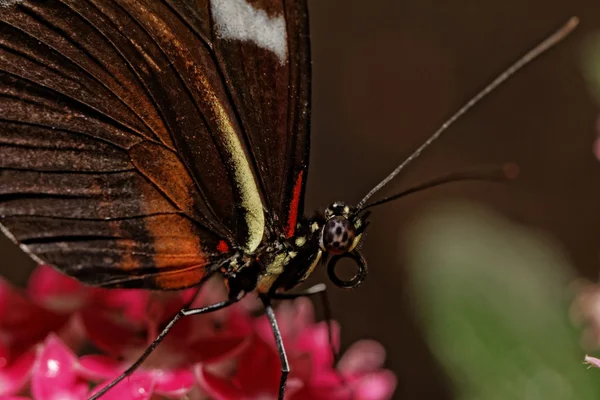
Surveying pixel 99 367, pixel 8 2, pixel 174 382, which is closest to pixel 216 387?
pixel 174 382

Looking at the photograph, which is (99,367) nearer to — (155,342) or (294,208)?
(155,342)

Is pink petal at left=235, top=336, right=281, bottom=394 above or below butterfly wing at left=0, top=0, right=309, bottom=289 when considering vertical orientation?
below

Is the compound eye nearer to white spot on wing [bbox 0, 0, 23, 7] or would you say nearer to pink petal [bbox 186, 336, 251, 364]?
pink petal [bbox 186, 336, 251, 364]

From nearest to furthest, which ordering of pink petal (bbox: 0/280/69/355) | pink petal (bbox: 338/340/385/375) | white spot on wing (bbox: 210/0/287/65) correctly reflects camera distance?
1. white spot on wing (bbox: 210/0/287/65)
2. pink petal (bbox: 0/280/69/355)
3. pink petal (bbox: 338/340/385/375)

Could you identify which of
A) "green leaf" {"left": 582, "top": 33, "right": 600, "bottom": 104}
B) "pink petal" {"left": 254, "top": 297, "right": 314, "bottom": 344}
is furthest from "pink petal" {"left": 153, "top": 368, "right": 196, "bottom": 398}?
"green leaf" {"left": 582, "top": 33, "right": 600, "bottom": 104}

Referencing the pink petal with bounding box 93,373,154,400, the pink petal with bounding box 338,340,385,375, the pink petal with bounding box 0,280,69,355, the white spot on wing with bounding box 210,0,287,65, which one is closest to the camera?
the white spot on wing with bounding box 210,0,287,65

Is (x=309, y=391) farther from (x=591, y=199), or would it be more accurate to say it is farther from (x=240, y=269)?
(x=591, y=199)

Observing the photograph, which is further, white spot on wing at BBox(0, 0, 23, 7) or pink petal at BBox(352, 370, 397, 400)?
pink petal at BBox(352, 370, 397, 400)
